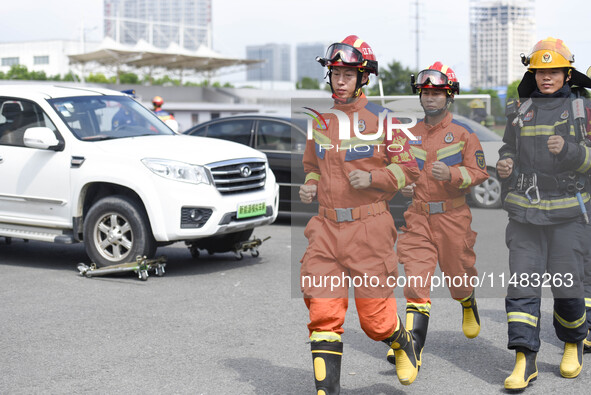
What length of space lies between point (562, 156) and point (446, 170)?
2.24 ft

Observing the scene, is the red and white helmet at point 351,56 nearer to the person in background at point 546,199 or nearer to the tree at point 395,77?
the person in background at point 546,199

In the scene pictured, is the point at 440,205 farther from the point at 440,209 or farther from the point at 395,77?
the point at 395,77

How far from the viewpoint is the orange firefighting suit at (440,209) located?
5.17 metres

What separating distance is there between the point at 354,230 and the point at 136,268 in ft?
13.6

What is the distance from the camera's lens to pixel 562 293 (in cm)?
495

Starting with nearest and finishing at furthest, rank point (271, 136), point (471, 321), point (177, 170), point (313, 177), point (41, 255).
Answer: point (313, 177) → point (471, 321) → point (177, 170) → point (41, 255) → point (271, 136)

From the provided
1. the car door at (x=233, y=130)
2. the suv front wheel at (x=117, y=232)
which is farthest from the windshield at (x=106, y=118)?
the car door at (x=233, y=130)

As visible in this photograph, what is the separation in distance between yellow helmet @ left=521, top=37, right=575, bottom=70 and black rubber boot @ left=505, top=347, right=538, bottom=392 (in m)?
1.66

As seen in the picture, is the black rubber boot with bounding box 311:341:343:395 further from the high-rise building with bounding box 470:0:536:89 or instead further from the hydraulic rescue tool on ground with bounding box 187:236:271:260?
the high-rise building with bounding box 470:0:536:89

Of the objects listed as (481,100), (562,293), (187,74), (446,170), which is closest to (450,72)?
(446,170)

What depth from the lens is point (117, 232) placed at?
830cm

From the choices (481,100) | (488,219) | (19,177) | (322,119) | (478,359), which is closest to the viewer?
(322,119)

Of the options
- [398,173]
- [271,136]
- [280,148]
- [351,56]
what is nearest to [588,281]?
[398,173]

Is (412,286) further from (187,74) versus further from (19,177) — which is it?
(187,74)
